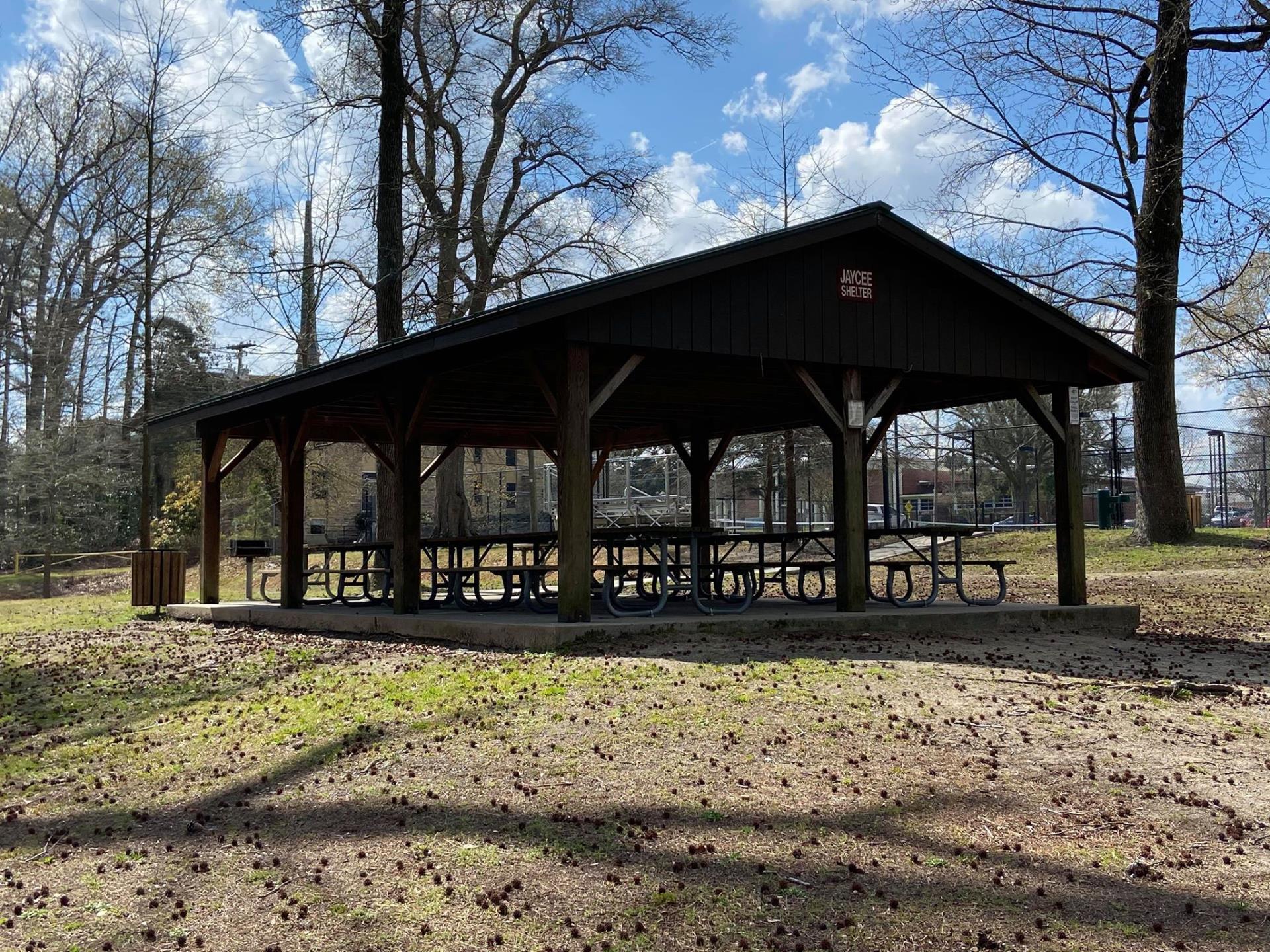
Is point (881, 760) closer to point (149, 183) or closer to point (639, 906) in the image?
point (639, 906)

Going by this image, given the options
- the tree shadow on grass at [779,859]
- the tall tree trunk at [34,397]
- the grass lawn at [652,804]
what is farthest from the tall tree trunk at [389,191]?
the tall tree trunk at [34,397]

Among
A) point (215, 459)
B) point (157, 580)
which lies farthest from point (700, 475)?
point (157, 580)

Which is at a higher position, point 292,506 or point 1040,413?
point 1040,413

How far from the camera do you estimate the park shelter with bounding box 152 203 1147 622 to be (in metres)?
8.82

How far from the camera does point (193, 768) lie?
6164 millimetres

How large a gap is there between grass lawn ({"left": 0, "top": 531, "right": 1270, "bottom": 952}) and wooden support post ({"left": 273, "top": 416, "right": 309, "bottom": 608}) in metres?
3.99

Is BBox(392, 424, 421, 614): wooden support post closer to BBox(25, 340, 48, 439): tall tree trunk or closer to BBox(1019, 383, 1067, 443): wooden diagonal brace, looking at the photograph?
BBox(1019, 383, 1067, 443): wooden diagonal brace

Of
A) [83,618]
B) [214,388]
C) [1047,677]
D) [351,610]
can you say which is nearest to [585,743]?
[1047,677]

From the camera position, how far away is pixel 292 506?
41.6ft

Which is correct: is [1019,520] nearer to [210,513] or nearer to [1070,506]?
[1070,506]

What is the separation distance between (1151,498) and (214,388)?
1069 inches

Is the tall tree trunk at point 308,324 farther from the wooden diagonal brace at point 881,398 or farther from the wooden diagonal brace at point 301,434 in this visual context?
the wooden diagonal brace at point 881,398

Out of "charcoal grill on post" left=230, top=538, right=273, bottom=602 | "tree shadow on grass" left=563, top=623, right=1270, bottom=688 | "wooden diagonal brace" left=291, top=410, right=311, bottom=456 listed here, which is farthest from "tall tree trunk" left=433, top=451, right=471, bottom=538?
"tree shadow on grass" left=563, top=623, right=1270, bottom=688

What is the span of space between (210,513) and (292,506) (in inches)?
75.8
